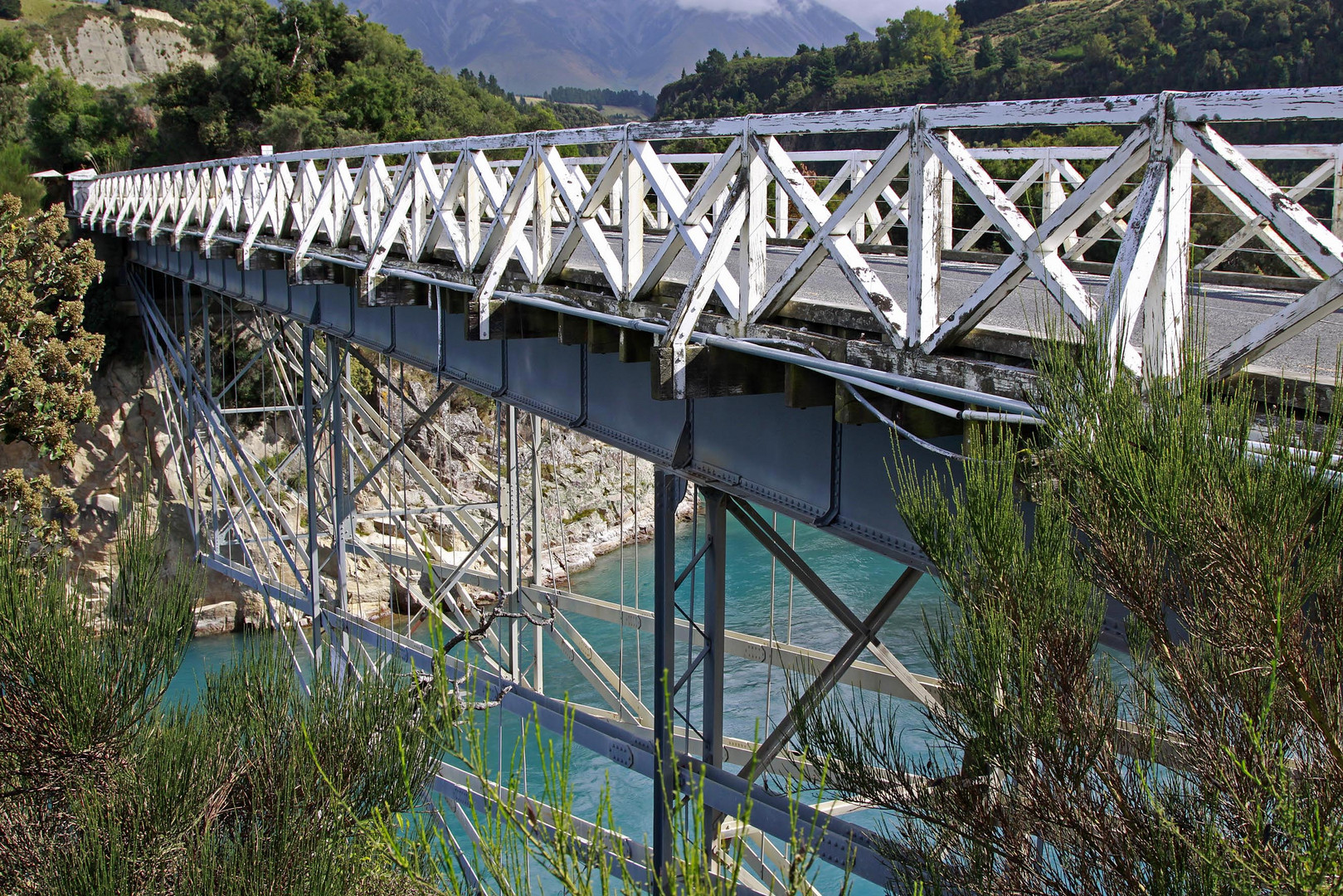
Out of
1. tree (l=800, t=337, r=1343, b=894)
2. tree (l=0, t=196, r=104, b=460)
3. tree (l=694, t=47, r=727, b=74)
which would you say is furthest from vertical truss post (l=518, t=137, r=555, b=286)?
tree (l=694, t=47, r=727, b=74)

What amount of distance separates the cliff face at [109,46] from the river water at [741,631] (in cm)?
4443

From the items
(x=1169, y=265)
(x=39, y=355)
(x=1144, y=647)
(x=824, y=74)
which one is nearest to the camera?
(x=1144, y=647)

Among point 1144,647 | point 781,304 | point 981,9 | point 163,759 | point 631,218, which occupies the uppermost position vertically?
point 981,9

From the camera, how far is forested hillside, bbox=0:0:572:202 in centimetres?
3019

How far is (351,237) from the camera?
9922 millimetres

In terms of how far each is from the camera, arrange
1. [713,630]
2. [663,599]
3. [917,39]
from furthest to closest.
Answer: [917,39], [663,599], [713,630]

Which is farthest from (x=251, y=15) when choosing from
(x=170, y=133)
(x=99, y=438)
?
(x=99, y=438)

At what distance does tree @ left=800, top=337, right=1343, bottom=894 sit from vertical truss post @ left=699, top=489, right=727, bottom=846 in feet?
7.15

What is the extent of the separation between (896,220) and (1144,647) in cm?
546

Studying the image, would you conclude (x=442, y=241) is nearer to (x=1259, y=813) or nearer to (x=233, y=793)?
(x=233, y=793)

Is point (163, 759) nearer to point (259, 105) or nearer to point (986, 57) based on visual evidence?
point (259, 105)

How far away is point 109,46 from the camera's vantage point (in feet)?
194

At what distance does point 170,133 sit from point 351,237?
25.3 metres

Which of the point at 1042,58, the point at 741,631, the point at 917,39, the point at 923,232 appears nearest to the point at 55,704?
the point at 923,232
